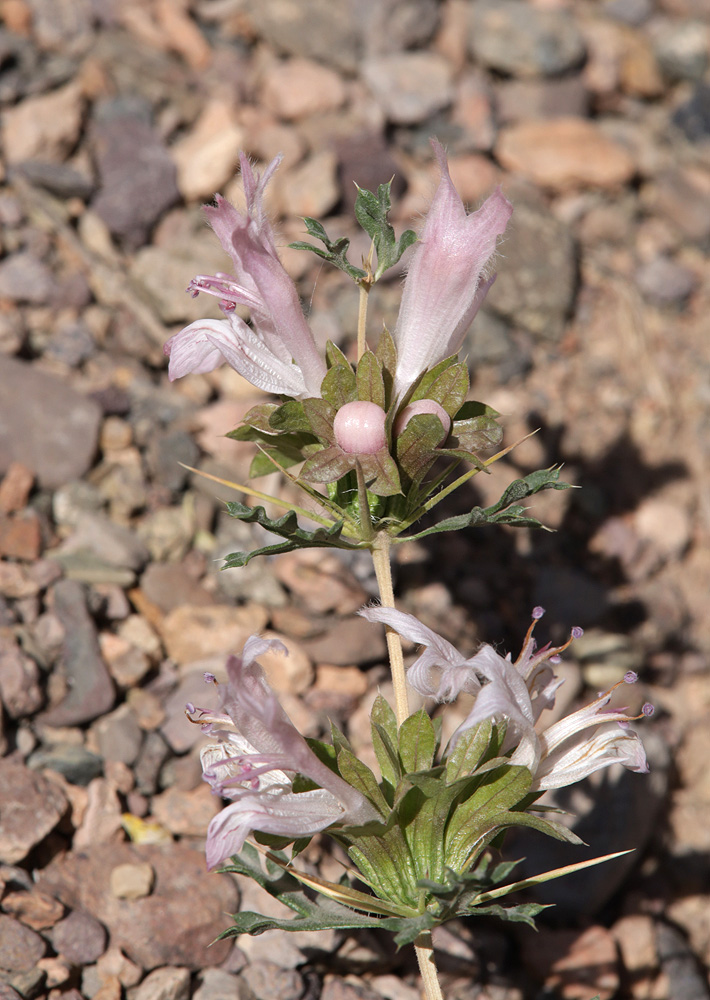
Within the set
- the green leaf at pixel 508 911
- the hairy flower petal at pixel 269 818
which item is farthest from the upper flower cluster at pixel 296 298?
the green leaf at pixel 508 911

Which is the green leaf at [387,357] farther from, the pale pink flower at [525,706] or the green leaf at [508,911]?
the green leaf at [508,911]

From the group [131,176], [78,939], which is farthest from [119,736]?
[131,176]

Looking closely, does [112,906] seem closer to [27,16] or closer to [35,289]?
[35,289]

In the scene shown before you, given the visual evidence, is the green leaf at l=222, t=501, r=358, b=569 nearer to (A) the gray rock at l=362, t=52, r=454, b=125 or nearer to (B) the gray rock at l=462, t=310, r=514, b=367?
(B) the gray rock at l=462, t=310, r=514, b=367

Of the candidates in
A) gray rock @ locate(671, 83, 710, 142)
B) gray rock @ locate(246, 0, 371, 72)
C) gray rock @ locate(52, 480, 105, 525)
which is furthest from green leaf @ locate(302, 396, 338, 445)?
gray rock @ locate(671, 83, 710, 142)

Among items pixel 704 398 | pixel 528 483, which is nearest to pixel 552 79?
pixel 704 398
